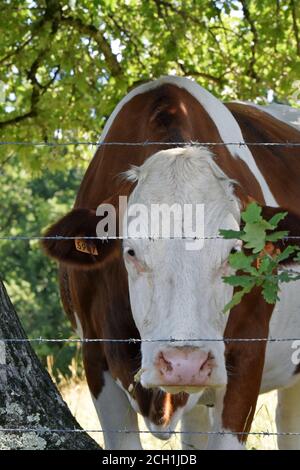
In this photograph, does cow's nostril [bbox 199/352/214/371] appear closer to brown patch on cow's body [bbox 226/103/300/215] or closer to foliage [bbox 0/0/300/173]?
brown patch on cow's body [bbox 226/103/300/215]

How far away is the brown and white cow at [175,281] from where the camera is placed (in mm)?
4297

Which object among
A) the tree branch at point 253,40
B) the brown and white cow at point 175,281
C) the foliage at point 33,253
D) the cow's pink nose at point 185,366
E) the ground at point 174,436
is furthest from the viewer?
the foliage at point 33,253

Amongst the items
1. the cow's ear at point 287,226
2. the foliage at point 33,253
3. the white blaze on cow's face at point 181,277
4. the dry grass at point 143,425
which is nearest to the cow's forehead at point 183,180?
the white blaze on cow's face at point 181,277

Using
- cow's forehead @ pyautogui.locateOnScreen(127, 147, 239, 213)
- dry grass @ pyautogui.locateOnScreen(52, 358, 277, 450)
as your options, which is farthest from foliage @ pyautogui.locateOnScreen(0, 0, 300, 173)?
cow's forehead @ pyautogui.locateOnScreen(127, 147, 239, 213)

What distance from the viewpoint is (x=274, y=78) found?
8469mm

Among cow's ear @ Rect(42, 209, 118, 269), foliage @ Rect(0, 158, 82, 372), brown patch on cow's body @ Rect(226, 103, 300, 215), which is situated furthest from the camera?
foliage @ Rect(0, 158, 82, 372)

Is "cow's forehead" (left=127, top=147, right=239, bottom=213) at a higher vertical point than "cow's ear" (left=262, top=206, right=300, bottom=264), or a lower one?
higher

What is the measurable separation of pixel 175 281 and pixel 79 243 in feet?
2.04

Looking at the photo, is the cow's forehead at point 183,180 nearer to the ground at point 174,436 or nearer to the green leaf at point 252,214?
the green leaf at point 252,214

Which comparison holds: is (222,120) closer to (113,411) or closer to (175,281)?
(175,281)

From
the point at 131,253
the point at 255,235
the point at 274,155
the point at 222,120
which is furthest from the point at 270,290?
the point at 274,155

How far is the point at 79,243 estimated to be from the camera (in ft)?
15.7

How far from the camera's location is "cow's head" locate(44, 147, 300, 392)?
13.6ft

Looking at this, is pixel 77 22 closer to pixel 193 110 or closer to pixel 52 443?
pixel 193 110
